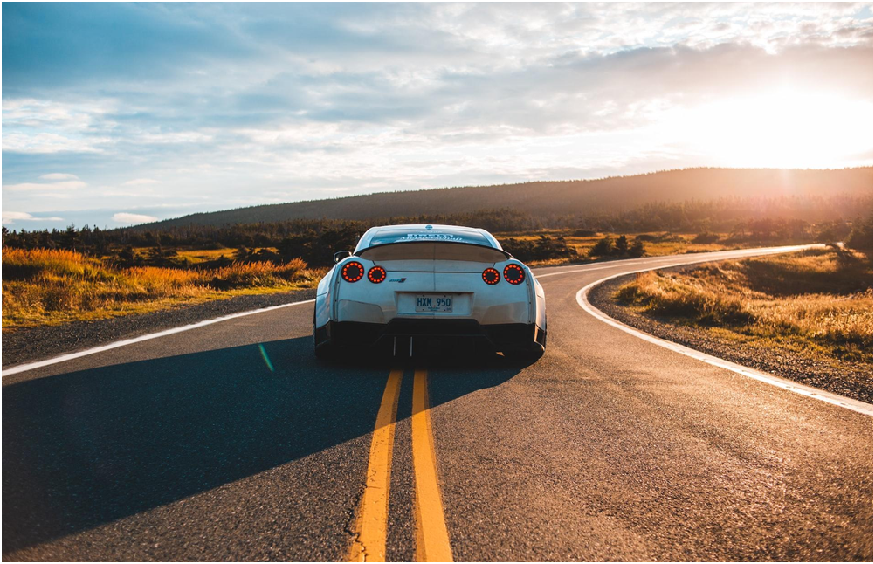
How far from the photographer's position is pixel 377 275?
6.32 meters

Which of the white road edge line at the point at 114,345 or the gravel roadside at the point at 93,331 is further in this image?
the gravel roadside at the point at 93,331

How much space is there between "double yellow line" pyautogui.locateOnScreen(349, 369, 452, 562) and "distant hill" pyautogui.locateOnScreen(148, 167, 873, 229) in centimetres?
13300

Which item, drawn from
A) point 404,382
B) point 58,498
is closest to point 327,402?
point 404,382

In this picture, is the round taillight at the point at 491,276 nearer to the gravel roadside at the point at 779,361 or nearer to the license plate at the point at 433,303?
the license plate at the point at 433,303

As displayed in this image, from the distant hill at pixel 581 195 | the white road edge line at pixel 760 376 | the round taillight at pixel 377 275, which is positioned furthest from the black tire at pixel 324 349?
the distant hill at pixel 581 195

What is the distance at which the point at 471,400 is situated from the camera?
5.38 meters

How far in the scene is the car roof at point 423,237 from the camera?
6476mm

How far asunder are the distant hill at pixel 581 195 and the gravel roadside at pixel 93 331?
124063 millimetres

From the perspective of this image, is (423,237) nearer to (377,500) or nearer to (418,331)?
(418,331)

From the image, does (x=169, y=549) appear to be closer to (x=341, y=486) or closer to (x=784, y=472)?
(x=341, y=486)

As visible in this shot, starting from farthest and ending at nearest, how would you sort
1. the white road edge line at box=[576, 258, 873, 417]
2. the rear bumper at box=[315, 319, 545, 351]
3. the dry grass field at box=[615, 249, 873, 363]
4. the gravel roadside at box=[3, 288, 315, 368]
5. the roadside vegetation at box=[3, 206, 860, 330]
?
the roadside vegetation at box=[3, 206, 860, 330]
the dry grass field at box=[615, 249, 873, 363]
the gravel roadside at box=[3, 288, 315, 368]
the rear bumper at box=[315, 319, 545, 351]
the white road edge line at box=[576, 258, 873, 417]

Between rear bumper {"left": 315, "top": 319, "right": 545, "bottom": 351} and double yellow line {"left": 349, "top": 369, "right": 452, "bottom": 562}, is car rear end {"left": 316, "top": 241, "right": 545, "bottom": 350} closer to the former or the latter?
rear bumper {"left": 315, "top": 319, "right": 545, "bottom": 351}

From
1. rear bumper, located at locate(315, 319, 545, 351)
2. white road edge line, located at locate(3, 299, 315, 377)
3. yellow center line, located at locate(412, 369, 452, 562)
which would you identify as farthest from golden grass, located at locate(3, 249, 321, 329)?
yellow center line, located at locate(412, 369, 452, 562)

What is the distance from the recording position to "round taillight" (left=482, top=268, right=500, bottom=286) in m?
6.45
